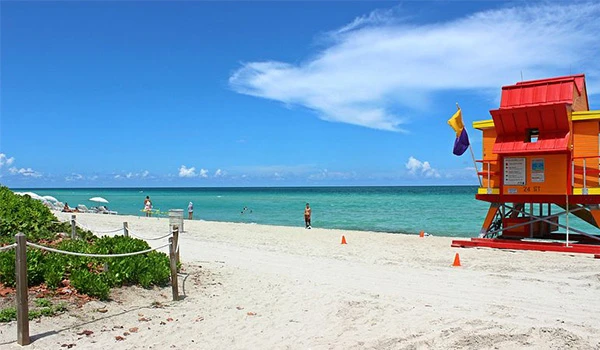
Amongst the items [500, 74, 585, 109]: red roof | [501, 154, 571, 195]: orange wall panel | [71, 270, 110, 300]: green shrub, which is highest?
[500, 74, 585, 109]: red roof

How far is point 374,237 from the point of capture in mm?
24062

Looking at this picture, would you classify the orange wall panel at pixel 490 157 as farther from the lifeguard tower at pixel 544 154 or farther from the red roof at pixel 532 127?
the red roof at pixel 532 127

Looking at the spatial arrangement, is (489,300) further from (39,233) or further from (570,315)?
(39,233)

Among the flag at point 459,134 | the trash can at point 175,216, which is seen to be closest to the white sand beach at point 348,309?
the flag at point 459,134

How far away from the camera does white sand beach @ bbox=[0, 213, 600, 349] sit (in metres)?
7.11

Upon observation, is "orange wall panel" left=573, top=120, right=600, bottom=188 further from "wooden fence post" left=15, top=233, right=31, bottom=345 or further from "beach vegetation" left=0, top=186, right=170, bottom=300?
"wooden fence post" left=15, top=233, right=31, bottom=345

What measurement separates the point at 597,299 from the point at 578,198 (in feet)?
25.1

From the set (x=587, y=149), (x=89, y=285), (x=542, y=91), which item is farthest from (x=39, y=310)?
(x=587, y=149)

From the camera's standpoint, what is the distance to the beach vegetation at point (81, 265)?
8516 millimetres

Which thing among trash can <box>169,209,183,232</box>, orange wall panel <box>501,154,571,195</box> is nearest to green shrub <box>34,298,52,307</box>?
trash can <box>169,209,183,232</box>

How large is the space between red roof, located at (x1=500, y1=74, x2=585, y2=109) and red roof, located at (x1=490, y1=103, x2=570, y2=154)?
12.7 inches

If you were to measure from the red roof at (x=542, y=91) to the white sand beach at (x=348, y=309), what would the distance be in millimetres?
5459

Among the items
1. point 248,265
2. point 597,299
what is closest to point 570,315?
point 597,299

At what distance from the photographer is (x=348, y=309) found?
29.0 feet
